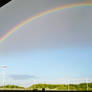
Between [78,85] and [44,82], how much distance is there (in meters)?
3.15

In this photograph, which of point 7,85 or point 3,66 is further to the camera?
point 3,66

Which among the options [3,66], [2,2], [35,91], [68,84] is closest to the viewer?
[35,91]

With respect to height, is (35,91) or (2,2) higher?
(2,2)

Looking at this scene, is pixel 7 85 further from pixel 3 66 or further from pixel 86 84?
pixel 3 66

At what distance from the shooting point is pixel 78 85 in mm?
13500

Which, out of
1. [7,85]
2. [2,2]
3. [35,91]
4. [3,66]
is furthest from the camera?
[3,66]

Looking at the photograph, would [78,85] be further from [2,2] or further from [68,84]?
[2,2]

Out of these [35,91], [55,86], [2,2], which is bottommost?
[55,86]

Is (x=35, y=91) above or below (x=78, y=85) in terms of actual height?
above

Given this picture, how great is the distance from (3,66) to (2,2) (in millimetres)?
22373

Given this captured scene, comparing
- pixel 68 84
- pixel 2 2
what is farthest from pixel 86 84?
pixel 2 2

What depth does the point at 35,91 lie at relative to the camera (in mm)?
3074

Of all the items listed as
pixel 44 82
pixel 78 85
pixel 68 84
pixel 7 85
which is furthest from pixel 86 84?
pixel 7 85

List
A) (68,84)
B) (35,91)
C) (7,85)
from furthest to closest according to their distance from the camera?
(68,84) → (7,85) → (35,91)
